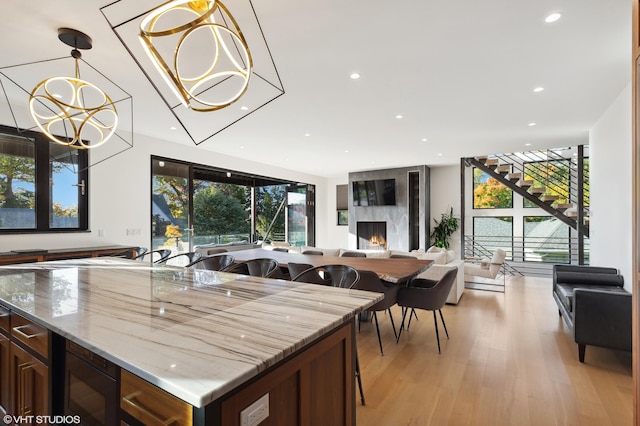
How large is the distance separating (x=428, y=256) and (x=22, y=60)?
5.70 metres

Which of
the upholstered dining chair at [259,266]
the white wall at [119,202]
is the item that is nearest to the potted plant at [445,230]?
the upholstered dining chair at [259,266]

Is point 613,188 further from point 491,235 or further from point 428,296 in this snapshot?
point 491,235

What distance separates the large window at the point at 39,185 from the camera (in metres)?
4.08

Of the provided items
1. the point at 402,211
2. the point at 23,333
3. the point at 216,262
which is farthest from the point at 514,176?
the point at 23,333

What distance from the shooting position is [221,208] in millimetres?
8516

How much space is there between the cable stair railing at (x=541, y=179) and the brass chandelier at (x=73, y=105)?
7618mm

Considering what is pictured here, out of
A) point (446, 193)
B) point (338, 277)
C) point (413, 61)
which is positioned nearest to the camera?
point (338, 277)

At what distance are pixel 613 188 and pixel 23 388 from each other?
5.79m

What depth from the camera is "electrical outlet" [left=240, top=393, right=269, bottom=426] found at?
893 millimetres

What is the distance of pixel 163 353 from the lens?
96 centimetres

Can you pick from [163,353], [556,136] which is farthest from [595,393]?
[556,136]

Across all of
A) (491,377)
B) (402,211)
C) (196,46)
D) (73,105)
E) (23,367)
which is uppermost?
(196,46)

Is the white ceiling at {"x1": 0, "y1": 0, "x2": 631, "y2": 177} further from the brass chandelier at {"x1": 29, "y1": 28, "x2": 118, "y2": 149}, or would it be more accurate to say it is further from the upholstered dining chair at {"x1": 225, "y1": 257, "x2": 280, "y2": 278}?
the upholstered dining chair at {"x1": 225, "y1": 257, "x2": 280, "y2": 278}

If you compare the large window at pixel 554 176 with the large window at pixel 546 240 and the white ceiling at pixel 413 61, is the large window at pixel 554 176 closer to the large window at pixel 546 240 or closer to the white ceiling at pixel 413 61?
the large window at pixel 546 240
